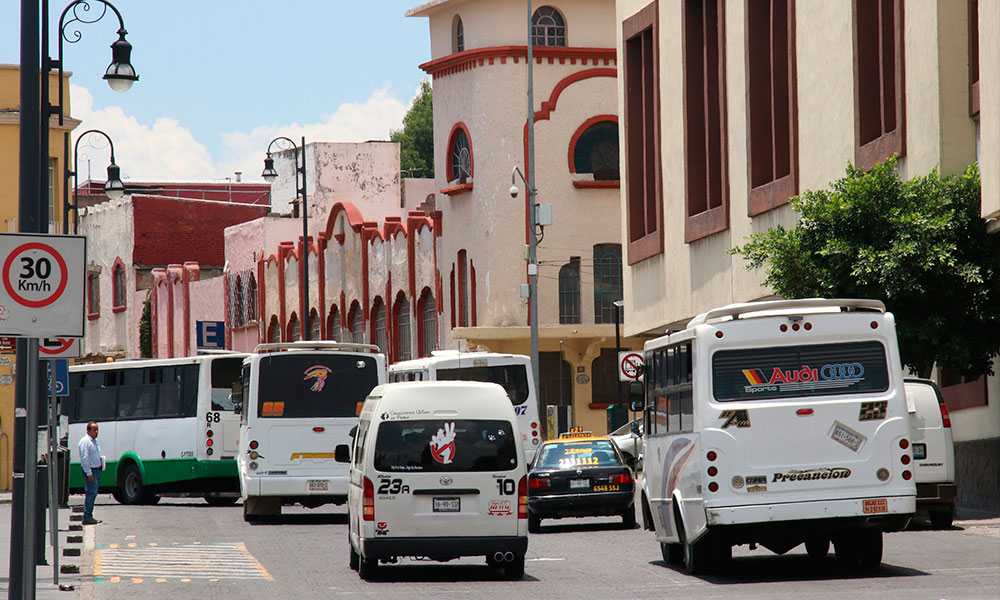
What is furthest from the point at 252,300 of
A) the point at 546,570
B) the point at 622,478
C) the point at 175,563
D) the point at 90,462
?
the point at 546,570

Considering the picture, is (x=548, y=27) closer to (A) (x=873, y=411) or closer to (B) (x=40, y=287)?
(A) (x=873, y=411)

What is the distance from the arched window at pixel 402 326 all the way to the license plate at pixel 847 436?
40.0 m

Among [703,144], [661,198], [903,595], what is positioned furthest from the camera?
[661,198]

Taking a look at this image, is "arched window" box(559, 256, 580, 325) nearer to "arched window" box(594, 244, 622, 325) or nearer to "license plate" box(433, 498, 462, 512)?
"arched window" box(594, 244, 622, 325)

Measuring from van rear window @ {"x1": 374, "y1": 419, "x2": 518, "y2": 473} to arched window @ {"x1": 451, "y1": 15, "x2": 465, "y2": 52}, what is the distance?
119 feet

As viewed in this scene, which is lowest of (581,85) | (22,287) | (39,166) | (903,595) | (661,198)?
(903,595)

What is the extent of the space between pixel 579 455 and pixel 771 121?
444 inches

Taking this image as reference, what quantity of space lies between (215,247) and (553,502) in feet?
193

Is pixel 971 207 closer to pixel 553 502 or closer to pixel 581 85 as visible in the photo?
pixel 553 502

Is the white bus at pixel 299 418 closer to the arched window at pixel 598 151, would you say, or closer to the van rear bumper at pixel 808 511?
the van rear bumper at pixel 808 511

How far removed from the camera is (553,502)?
24.8 metres

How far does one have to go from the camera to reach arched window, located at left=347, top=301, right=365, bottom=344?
60.2 meters

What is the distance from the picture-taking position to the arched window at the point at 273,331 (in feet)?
220

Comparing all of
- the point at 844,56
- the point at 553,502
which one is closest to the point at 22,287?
the point at 553,502
